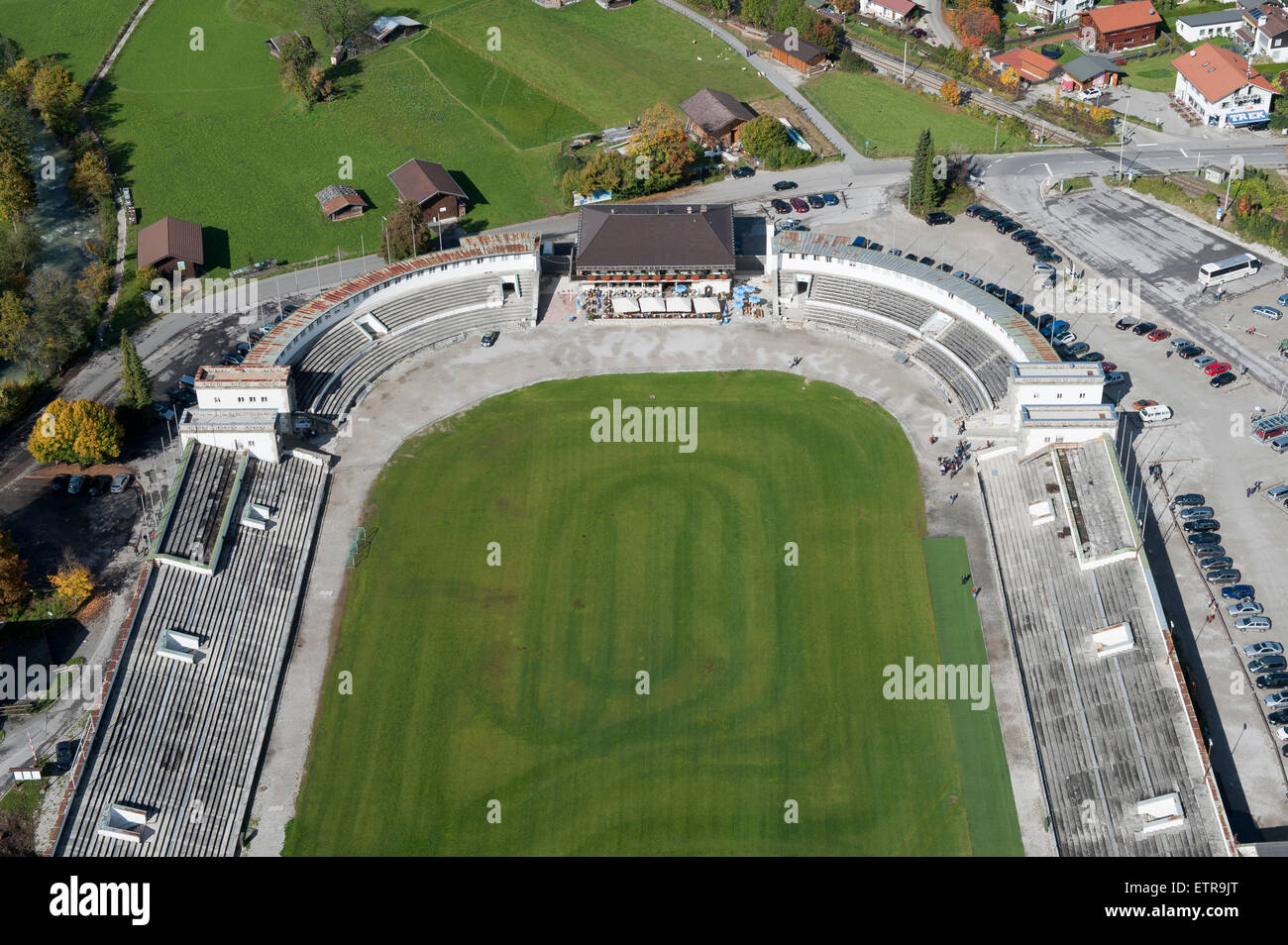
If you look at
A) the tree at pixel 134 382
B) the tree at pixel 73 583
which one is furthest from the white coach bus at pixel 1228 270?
the tree at pixel 73 583

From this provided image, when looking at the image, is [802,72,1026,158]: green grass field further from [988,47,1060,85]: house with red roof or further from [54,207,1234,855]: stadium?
[54,207,1234,855]: stadium

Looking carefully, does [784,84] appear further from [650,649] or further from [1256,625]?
[1256,625]

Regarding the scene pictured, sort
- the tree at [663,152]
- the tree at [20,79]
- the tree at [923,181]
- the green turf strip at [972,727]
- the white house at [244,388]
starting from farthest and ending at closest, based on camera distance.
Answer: the tree at [20,79], the tree at [663,152], the tree at [923,181], the white house at [244,388], the green turf strip at [972,727]

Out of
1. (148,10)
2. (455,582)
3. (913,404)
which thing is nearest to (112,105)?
(148,10)

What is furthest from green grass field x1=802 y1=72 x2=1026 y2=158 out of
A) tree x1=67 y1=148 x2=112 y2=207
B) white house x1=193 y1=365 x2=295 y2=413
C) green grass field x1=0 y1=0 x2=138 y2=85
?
green grass field x1=0 y1=0 x2=138 y2=85

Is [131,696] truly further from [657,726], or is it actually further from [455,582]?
[657,726]

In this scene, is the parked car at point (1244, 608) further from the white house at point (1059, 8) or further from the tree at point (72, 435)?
the white house at point (1059, 8)

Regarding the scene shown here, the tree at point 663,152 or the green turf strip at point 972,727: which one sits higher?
the tree at point 663,152
